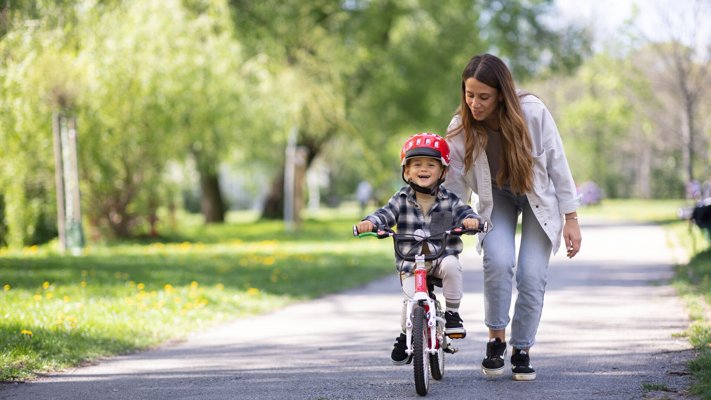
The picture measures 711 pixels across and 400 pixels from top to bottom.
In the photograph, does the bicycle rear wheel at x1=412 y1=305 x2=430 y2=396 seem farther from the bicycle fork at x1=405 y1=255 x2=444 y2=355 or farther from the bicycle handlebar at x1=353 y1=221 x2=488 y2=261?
the bicycle handlebar at x1=353 y1=221 x2=488 y2=261

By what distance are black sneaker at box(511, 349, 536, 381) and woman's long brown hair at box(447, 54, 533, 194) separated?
100 centimetres

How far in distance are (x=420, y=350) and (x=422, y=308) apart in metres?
0.26

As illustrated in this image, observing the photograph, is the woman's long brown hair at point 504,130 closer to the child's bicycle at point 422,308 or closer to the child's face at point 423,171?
the child's face at point 423,171

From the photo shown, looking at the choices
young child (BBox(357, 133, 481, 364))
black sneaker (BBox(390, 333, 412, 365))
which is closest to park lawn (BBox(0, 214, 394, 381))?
black sneaker (BBox(390, 333, 412, 365))

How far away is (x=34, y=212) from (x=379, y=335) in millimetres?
14951

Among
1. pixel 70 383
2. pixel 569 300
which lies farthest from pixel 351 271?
pixel 70 383

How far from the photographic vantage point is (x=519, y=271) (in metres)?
5.99

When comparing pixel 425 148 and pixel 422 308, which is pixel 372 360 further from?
pixel 425 148

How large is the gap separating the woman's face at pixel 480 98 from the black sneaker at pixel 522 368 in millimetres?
1468

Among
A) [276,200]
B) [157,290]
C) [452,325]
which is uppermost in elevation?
[276,200]

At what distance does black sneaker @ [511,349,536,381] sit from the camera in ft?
19.5

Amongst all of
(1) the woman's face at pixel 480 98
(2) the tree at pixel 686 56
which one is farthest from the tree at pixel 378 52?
(1) the woman's face at pixel 480 98

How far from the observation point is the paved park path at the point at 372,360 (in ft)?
18.8

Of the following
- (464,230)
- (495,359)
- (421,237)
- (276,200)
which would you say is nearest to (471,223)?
(464,230)
